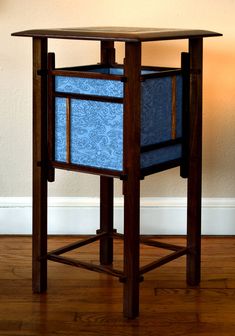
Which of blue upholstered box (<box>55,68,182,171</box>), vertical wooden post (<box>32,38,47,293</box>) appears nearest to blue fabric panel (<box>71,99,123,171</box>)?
blue upholstered box (<box>55,68,182,171</box>)

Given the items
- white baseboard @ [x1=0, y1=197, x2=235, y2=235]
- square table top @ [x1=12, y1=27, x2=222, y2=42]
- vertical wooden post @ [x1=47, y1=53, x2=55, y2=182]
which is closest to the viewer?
square table top @ [x1=12, y1=27, x2=222, y2=42]

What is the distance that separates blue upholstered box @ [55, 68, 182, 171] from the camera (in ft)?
8.22

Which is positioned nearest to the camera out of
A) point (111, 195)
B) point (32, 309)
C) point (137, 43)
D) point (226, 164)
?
point (137, 43)

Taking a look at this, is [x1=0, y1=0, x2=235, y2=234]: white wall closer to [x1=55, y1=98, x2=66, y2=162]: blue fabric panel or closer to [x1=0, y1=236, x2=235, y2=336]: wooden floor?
[x1=0, y1=236, x2=235, y2=336]: wooden floor

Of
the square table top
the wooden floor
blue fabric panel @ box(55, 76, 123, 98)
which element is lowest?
the wooden floor

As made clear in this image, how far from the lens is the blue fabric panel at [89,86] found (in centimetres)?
248

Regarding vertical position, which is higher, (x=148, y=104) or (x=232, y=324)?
(x=148, y=104)

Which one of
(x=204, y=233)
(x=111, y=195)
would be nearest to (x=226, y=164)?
(x=204, y=233)

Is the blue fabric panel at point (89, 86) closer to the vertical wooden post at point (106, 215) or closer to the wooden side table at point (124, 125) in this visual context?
the wooden side table at point (124, 125)

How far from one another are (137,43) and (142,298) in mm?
807

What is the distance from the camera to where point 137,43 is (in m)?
2.40

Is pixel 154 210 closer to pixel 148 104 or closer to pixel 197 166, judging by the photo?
pixel 197 166

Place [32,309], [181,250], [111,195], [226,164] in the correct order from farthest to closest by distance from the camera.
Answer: [226,164] → [111,195] → [181,250] → [32,309]

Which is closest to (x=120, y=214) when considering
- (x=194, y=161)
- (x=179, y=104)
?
(x=194, y=161)
